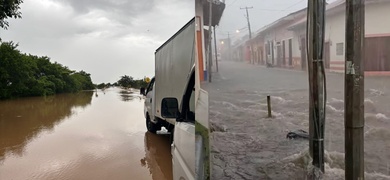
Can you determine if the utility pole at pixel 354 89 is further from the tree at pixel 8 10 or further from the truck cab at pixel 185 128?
the tree at pixel 8 10

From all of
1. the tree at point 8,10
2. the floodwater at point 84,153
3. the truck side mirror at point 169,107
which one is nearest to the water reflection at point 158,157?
the floodwater at point 84,153

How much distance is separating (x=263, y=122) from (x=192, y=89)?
1.06 ft

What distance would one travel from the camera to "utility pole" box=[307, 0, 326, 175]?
101 centimetres

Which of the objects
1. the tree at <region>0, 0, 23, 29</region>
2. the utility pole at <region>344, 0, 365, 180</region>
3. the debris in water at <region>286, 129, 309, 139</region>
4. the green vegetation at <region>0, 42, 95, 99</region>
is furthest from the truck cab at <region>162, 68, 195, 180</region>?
the green vegetation at <region>0, 42, 95, 99</region>

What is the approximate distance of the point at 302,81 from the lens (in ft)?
3.56

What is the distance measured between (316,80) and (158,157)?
287 cm

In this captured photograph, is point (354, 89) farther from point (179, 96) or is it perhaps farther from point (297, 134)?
point (179, 96)

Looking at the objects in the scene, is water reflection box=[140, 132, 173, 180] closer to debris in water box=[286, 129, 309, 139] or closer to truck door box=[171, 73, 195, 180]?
truck door box=[171, 73, 195, 180]

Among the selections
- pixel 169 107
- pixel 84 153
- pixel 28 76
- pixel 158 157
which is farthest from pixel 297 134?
pixel 28 76

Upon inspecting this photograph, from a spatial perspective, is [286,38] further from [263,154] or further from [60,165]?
[60,165]

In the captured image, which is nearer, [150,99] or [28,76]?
[150,99]

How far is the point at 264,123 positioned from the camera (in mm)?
1128

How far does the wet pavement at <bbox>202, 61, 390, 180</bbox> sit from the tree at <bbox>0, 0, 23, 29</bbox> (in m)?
7.23

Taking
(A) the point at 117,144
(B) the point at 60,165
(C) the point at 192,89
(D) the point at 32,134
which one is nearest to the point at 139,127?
(A) the point at 117,144
